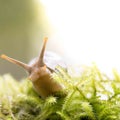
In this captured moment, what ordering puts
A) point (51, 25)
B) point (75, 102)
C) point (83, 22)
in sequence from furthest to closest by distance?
point (51, 25) < point (83, 22) < point (75, 102)

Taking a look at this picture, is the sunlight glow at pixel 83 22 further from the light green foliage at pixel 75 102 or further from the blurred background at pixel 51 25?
the light green foliage at pixel 75 102

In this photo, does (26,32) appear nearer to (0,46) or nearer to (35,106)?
(0,46)

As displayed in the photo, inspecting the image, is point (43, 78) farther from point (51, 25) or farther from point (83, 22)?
point (51, 25)

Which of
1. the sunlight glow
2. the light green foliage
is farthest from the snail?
the sunlight glow

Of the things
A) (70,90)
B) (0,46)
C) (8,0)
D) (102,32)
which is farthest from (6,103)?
(8,0)

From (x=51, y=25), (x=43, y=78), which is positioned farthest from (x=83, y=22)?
(x=43, y=78)

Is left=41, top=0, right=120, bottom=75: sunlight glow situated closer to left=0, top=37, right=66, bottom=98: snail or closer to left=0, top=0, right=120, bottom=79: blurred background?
left=0, top=0, right=120, bottom=79: blurred background
